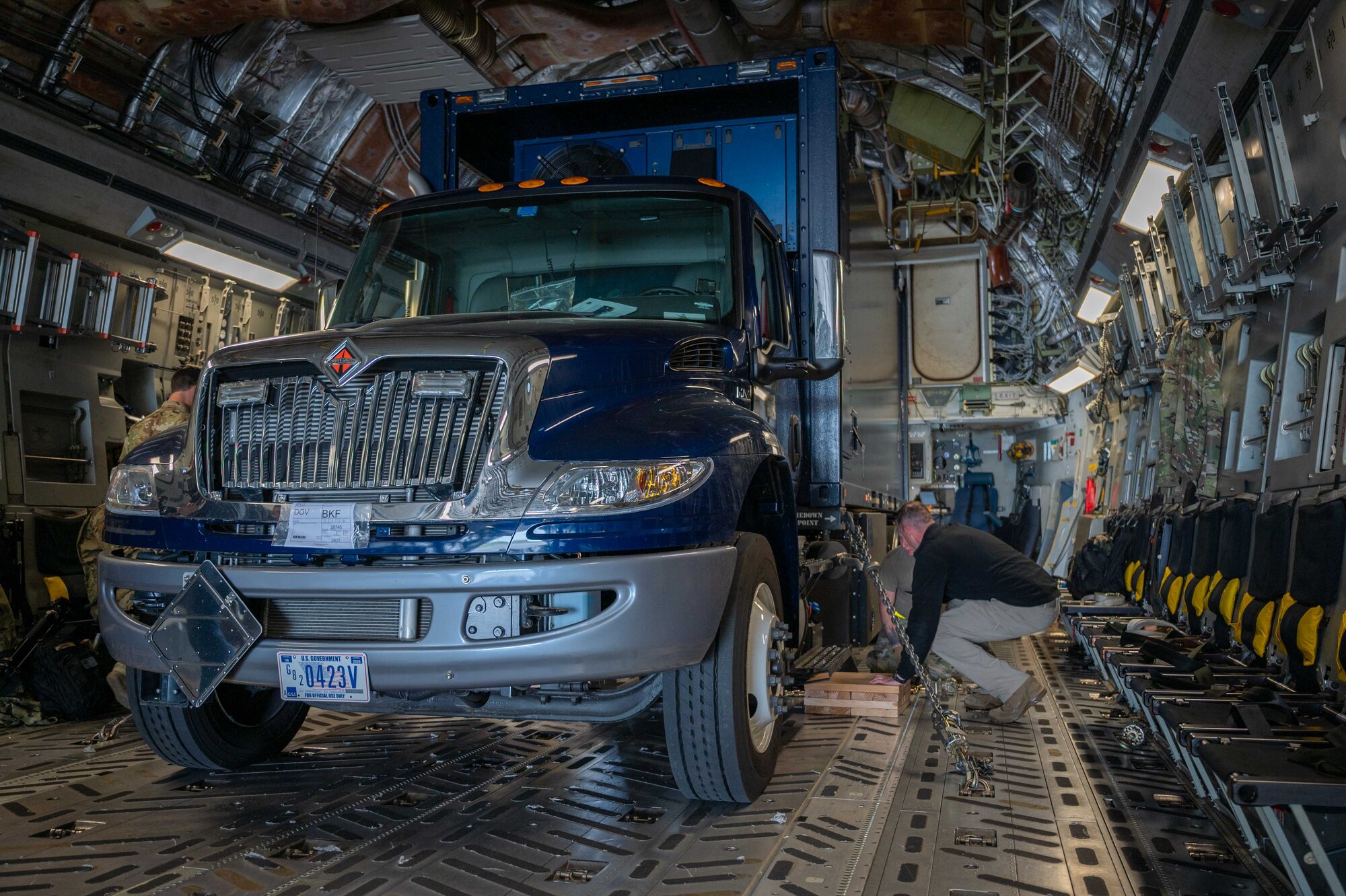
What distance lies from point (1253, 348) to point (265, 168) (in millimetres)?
7694

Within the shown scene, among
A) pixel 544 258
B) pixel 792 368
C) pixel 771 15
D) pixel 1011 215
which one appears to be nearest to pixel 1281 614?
pixel 792 368

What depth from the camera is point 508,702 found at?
3.57 metres

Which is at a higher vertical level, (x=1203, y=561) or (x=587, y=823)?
(x=1203, y=561)

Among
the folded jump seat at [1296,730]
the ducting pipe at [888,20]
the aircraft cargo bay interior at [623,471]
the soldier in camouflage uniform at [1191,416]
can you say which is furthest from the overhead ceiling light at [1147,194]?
the folded jump seat at [1296,730]

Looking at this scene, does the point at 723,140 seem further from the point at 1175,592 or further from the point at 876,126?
the point at 876,126

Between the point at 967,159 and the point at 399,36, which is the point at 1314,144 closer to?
the point at 399,36

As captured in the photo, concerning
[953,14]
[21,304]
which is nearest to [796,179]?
[953,14]

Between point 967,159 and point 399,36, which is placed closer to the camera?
point 399,36

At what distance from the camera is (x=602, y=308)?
14.8ft

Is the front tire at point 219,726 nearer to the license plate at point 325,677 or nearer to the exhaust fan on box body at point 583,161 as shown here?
the license plate at point 325,677

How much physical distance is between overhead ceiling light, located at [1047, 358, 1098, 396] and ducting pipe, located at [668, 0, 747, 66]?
23.9 feet

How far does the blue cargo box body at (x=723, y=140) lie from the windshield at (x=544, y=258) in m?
0.71

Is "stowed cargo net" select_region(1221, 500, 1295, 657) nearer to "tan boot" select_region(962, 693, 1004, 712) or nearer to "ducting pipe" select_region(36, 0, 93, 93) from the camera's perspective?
"tan boot" select_region(962, 693, 1004, 712)

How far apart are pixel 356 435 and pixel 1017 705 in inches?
149
